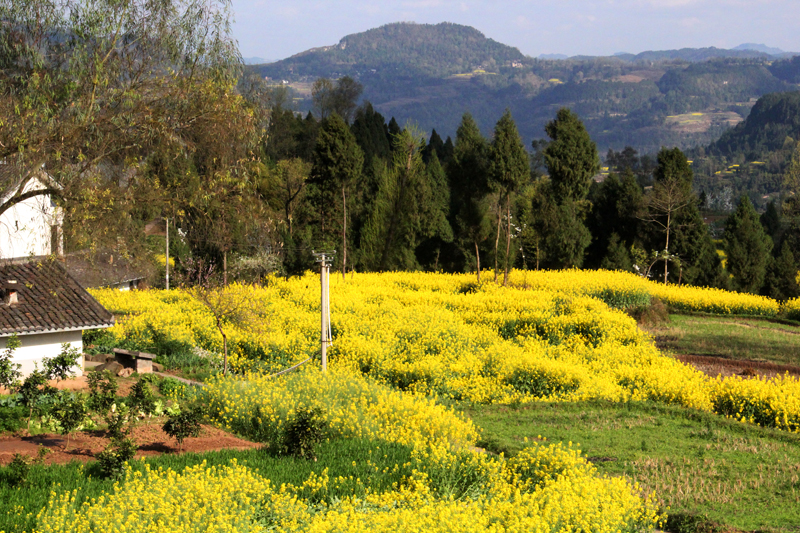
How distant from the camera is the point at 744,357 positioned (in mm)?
23172

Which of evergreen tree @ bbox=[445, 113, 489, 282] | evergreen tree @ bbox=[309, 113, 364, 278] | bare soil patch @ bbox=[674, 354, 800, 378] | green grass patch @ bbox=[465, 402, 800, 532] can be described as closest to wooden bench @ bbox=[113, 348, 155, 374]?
green grass patch @ bbox=[465, 402, 800, 532]

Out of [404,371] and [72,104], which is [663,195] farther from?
[72,104]

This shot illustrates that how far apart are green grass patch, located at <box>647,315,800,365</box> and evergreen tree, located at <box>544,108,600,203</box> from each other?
12215 millimetres

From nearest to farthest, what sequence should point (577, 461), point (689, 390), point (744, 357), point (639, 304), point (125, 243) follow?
point (577, 461), point (125, 243), point (689, 390), point (744, 357), point (639, 304)

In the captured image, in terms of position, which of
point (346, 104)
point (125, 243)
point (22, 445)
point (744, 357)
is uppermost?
point (346, 104)

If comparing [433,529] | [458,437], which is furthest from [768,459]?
[433,529]

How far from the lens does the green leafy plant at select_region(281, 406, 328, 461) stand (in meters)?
11.0

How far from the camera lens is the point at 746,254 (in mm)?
39219

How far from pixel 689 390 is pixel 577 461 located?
25.1 ft

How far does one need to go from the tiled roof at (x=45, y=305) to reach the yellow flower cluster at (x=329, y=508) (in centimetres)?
953

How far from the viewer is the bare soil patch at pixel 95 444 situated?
11.0 m

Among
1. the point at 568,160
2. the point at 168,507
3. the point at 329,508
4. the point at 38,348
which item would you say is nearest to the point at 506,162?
the point at 568,160

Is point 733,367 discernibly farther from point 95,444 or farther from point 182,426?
point 95,444

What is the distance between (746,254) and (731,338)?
50.5 ft
